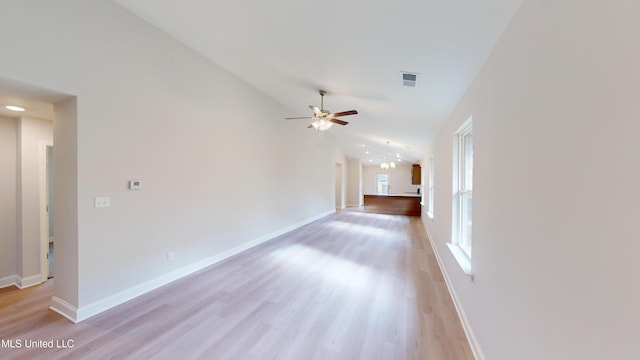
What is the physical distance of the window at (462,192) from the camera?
302 centimetres

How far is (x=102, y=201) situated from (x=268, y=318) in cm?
211

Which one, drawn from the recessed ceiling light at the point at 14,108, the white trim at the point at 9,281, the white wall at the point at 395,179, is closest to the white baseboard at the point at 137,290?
the white trim at the point at 9,281

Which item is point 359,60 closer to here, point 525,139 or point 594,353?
point 525,139

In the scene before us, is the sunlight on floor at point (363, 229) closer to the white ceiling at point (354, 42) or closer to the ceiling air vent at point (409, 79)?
the white ceiling at point (354, 42)

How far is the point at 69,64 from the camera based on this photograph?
2.38 metres

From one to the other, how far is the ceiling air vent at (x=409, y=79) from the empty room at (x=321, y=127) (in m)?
0.04

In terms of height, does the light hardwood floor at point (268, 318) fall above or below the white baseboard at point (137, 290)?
below

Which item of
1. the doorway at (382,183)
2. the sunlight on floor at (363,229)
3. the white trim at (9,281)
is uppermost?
the doorway at (382,183)

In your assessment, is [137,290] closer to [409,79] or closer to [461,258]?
[461,258]

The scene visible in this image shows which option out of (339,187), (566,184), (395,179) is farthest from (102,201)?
(395,179)

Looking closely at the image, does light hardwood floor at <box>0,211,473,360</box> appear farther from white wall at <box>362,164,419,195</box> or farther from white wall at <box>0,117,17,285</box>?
white wall at <box>362,164,419,195</box>

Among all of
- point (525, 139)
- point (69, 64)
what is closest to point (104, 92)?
point (69, 64)

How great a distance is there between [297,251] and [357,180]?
8655 millimetres

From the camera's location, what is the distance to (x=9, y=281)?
3289 millimetres
